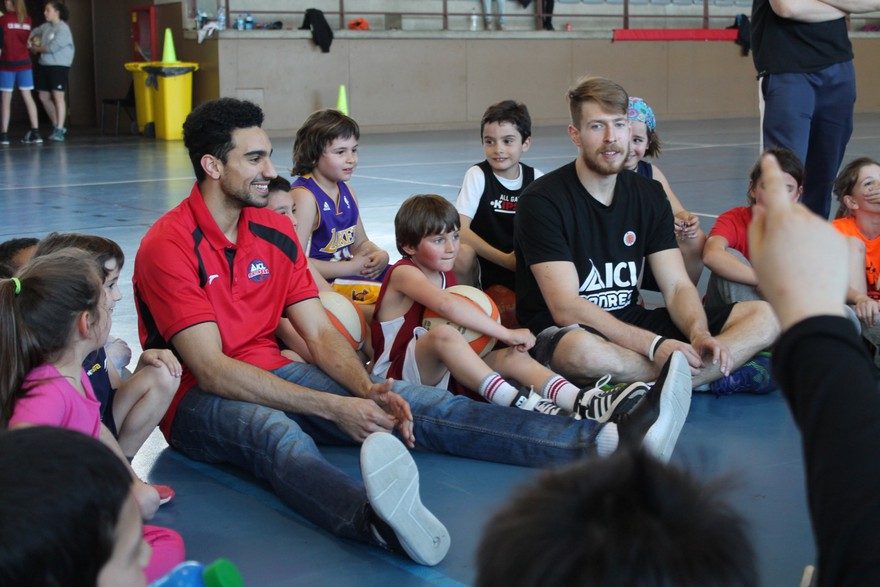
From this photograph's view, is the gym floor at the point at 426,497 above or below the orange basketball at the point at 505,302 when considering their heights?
below

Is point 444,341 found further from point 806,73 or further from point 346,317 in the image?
point 806,73

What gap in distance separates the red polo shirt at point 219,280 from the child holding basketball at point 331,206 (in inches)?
42.4

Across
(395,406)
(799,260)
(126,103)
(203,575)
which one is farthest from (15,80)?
(799,260)

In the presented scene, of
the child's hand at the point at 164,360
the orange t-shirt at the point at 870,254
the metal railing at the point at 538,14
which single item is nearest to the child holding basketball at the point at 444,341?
the child's hand at the point at 164,360

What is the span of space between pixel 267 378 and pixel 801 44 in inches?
138

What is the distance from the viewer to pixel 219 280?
135 inches

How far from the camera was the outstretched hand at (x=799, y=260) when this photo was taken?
1015 mm

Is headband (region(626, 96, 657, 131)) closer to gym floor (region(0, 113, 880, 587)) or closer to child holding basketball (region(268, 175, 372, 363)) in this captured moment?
gym floor (region(0, 113, 880, 587))

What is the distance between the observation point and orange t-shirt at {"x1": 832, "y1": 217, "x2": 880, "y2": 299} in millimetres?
4461

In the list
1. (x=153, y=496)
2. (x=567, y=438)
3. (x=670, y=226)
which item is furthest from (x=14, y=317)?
(x=670, y=226)

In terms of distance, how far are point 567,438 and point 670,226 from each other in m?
1.37

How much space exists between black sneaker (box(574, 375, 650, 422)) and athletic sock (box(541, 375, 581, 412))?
3 cm

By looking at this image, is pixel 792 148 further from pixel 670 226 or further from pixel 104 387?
pixel 104 387

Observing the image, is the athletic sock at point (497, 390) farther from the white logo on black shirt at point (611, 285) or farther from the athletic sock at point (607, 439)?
the white logo on black shirt at point (611, 285)
